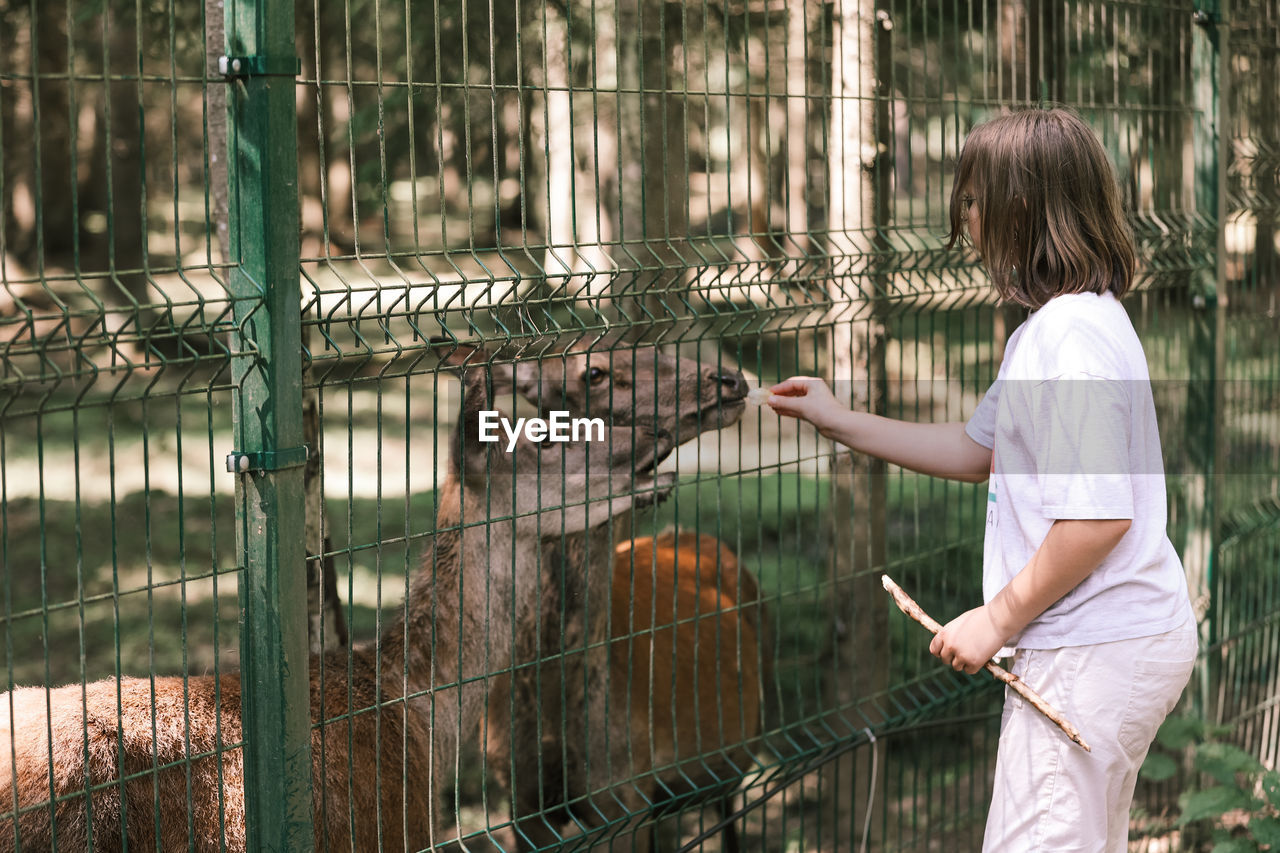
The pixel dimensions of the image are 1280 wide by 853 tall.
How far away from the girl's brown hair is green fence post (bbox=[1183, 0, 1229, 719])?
317cm

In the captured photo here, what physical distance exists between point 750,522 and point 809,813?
5382 millimetres

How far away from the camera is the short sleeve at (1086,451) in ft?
9.11

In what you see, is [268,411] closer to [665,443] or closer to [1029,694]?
[665,443]

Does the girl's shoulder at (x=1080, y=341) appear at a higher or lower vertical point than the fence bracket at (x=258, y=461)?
higher

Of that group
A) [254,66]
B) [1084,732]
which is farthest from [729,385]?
[254,66]

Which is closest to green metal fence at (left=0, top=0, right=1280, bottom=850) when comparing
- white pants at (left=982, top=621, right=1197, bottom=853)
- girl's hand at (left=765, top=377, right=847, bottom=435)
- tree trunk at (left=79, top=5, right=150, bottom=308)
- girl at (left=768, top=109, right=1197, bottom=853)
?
girl's hand at (left=765, top=377, right=847, bottom=435)

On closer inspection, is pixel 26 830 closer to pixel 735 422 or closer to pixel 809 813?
pixel 735 422

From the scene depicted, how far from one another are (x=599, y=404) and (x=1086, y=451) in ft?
6.31

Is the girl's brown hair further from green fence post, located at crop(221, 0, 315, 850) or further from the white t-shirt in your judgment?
green fence post, located at crop(221, 0, 315, 850)

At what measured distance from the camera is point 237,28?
2.84 m

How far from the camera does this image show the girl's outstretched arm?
141 inches

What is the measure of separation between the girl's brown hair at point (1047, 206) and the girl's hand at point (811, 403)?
747 millimetres

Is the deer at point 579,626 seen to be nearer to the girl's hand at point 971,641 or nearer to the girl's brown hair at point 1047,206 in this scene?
the girl's brown hair at point 1047,206

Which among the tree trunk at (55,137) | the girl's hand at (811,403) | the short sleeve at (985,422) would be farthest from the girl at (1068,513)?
the tree trunk at (55,137)
